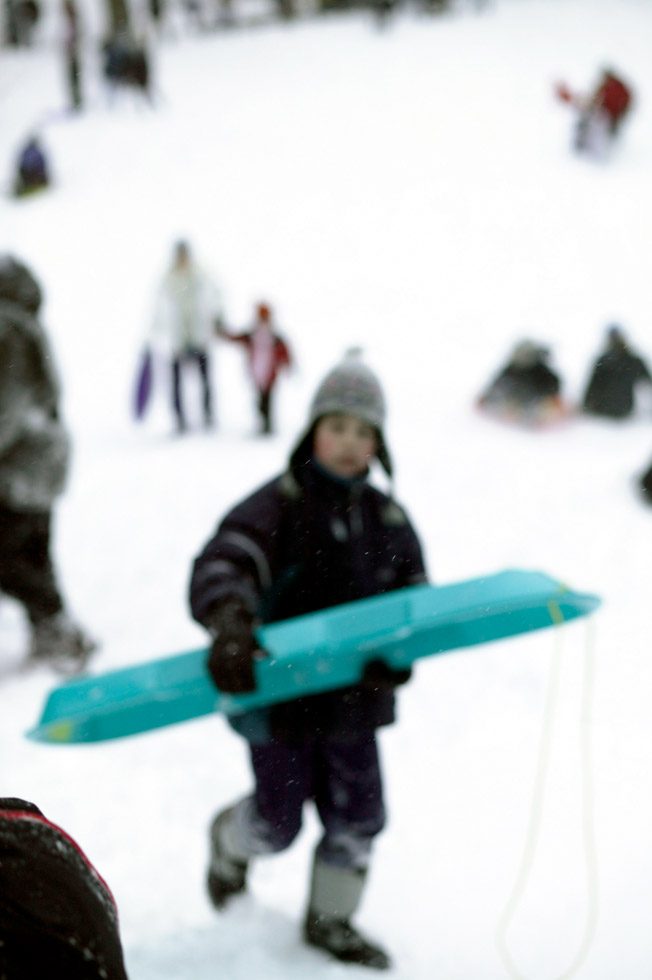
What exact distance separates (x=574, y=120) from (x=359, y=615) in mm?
16089

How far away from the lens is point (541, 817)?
2834mm

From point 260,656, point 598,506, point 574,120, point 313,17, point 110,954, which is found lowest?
point 598,506

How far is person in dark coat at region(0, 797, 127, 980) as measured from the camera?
2.67 feet

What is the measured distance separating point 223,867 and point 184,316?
17.5 ft

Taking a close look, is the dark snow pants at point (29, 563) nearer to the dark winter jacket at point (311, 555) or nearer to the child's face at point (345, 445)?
the dark winter jacket at point (311, 555)

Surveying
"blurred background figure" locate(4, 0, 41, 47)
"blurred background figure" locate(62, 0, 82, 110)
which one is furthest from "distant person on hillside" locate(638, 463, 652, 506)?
"blurred background figure" locate(4, 0, 41, 47)

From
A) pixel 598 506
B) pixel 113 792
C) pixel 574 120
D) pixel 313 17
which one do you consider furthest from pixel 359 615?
pixel 313 17

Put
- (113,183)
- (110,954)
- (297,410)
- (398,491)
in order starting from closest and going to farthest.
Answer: (110,954) → (398,491) → (297,410) → (113,183)

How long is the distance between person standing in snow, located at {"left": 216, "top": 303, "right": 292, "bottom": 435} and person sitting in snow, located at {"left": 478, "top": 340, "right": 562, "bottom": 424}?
1.76 m

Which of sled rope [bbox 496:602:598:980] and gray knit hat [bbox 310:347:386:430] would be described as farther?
sled rope [bbox 496:602:598:980]

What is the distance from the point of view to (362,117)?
16.8 m

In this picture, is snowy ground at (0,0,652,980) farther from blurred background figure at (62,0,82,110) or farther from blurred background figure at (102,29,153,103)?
blurred background figure at (102,29,153,103)

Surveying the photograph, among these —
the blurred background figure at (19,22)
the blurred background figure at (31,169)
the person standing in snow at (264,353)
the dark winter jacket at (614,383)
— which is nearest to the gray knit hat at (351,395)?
the person standing in snow at (264,353)

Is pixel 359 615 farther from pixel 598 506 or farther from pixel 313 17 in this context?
pixel 313 17
